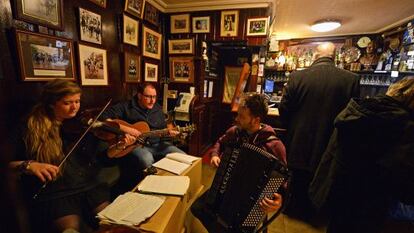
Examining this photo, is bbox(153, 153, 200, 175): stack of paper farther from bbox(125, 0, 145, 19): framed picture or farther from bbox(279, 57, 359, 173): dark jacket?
bbox(125, 0, 145, 19): framed picture

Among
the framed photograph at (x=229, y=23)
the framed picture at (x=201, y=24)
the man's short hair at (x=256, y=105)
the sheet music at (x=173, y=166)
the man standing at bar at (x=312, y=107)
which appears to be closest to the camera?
the man's short hair at (x=256, y=105)

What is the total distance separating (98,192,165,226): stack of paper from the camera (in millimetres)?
1040

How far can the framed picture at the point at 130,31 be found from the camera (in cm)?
234

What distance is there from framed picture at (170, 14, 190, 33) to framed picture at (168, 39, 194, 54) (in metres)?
0.16

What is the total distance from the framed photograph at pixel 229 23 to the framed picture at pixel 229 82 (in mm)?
Answer: 981

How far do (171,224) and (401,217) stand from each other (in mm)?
2070

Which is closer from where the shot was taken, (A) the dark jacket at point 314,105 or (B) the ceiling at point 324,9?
(A) the dark jacket at point 314,105

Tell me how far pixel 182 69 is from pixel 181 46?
0.35m

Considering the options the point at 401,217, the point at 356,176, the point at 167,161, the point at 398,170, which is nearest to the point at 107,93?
the point at 167,161

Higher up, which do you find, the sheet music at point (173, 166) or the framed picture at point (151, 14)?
the framed picture at point (151, 14)

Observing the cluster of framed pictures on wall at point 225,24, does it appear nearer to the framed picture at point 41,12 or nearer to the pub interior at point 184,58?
the pub interior at point 184,58

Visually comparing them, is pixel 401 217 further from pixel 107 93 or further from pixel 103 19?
pixel 103 19

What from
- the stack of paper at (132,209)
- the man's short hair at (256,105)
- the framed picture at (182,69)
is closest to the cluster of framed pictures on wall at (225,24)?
the framed picture at (182,69)

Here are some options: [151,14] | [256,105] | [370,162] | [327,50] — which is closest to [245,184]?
[256,105]
